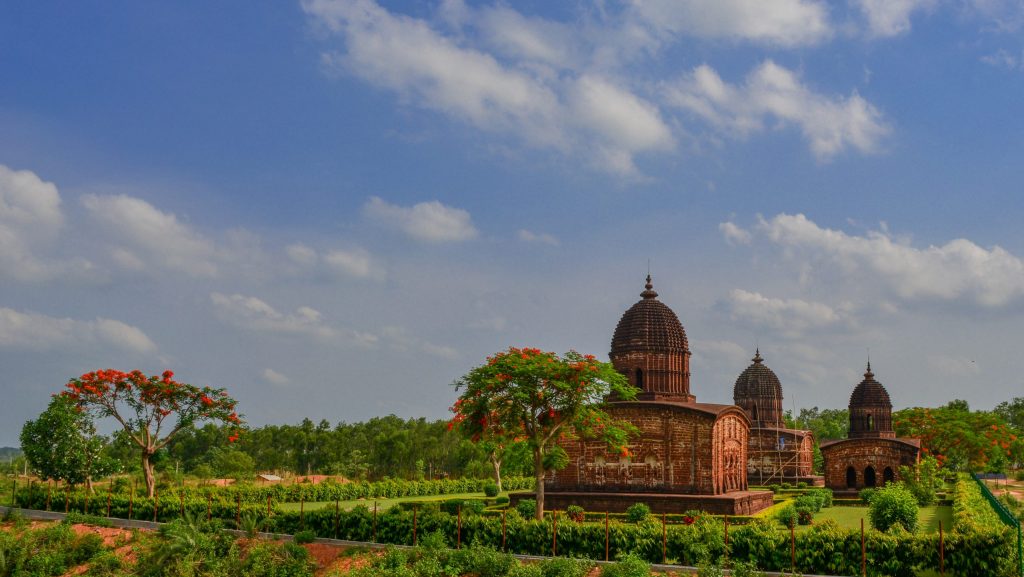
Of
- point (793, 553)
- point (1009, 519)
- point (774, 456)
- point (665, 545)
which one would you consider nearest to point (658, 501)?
point (665, 545)

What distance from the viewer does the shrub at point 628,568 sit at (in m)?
22.2

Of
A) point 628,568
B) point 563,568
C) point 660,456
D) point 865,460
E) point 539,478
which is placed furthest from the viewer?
point 865,460

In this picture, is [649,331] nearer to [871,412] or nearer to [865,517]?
[865,517]

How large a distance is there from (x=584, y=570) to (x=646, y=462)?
1659 centimetres

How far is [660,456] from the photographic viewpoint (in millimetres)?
39344

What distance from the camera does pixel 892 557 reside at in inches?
865

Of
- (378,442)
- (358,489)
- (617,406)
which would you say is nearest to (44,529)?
(358,489)

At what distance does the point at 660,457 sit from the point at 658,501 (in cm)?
308

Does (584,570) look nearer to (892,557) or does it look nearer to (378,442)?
(892,557)

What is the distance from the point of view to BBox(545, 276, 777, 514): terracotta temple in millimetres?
37781

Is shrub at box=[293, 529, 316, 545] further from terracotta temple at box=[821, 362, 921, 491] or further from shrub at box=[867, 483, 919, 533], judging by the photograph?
terracotta temple at box=[821, 362, 921, 491]

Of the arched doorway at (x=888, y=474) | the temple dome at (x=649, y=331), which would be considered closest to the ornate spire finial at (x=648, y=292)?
the temple dome at (x=649, y=331)

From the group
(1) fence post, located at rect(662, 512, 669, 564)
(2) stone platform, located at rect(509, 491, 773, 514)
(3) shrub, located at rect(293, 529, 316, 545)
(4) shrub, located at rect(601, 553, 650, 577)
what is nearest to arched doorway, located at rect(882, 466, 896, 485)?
(2) stone platform, located at rect(509, 491, 773, 514)

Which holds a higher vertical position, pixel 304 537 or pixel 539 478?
pixel 539 478
